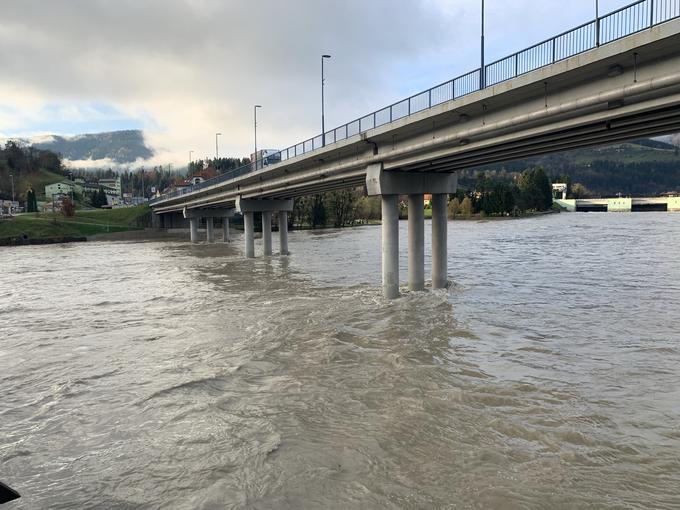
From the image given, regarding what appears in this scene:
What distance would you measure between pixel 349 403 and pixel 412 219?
17.9 meters

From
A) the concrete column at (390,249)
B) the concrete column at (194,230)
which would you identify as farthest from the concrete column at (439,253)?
the concrete column at (194,230)

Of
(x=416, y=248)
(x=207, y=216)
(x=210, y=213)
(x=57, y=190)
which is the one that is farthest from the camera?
(x=57, y=190)

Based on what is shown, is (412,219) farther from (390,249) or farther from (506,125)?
(506,125)

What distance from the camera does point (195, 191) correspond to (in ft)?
240

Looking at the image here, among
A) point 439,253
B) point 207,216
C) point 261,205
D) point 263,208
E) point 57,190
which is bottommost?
point 439,253

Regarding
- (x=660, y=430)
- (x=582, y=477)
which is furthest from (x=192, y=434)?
(x=660, y=430)

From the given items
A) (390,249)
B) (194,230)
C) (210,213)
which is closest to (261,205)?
(210,213)

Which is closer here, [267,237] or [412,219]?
[412,219]

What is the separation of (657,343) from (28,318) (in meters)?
26.9

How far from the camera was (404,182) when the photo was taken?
88.0ft

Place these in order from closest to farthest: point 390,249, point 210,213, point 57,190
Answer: point 390,249 < point 210,213 < point 57,190

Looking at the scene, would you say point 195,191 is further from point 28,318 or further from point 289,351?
point 289,351

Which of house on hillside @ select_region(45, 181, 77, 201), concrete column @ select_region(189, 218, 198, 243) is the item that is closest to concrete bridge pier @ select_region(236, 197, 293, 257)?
concrete column @ select_region(189, 218, 198, 243)

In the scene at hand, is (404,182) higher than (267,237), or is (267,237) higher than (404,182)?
(404,182)
